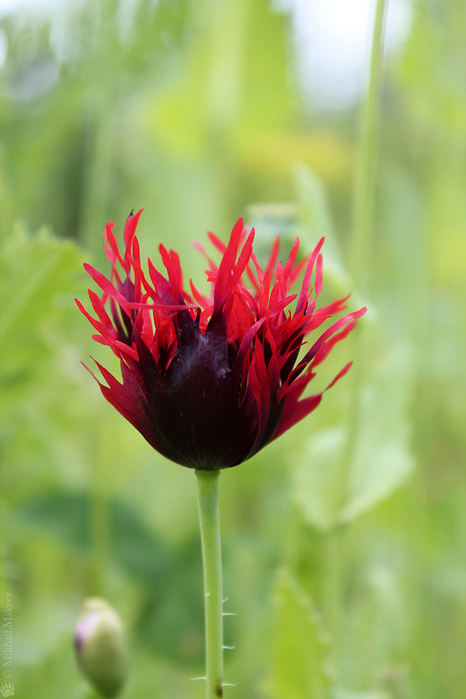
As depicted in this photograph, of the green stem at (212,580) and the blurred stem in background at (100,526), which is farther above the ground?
the blurred stem in background at (100,526)

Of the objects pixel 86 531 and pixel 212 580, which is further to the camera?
pixel 86 531

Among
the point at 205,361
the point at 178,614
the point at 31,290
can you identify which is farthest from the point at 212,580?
the point at 178,614

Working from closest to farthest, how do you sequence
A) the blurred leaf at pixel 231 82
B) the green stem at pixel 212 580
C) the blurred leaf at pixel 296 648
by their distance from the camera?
the green stem at pixel 212 580 → the blurred leaf at pixel 296 648 → the blurred leaf at pixel 231 82

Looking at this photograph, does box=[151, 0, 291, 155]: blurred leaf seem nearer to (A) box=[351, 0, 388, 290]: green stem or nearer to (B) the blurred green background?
(B) the blurred green background

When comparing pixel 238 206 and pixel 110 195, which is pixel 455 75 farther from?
pixel 110 195

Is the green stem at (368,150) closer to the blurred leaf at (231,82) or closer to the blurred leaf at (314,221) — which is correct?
the blurred leaf at (314,221)

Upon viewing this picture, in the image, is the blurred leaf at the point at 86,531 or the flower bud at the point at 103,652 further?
the blurred leaf at the point at 86,531

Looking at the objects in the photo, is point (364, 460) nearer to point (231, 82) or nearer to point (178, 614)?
point (178, 614)

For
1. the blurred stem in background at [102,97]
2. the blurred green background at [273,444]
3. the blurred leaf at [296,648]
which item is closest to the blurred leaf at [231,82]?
the blurred green background at [273,444]
